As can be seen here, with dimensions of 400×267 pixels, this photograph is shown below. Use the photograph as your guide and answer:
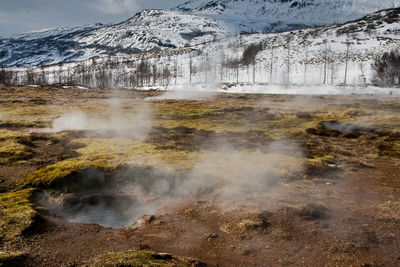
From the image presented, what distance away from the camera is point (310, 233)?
756 centimetres

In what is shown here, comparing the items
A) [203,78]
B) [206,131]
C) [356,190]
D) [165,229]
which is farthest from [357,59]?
[165,229]

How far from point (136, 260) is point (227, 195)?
15.8 feet

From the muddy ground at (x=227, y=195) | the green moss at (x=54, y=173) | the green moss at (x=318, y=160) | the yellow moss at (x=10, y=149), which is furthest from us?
the yellow moss at (x=10, y=149)

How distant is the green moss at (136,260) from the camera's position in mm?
5688

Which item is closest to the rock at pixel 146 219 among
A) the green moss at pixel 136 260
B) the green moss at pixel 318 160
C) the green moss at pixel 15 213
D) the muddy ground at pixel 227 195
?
the muddy ground at pixel 227 195

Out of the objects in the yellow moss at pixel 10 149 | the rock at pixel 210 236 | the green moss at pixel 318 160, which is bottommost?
the rock at pixel 210 236

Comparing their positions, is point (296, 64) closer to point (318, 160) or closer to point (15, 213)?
point (318, 160)

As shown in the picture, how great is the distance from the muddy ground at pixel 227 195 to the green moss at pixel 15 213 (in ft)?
→ 0.19

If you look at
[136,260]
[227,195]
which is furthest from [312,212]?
[136,260]

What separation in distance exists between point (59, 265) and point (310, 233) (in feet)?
21.0

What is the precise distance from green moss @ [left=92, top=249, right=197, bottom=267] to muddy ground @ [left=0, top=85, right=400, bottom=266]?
0.55 ft

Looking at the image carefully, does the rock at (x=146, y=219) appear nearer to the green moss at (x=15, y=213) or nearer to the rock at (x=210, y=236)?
the rock at (x=210, y=236)

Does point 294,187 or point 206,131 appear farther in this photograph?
point 206,131

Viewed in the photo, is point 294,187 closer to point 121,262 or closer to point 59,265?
point 121,262
